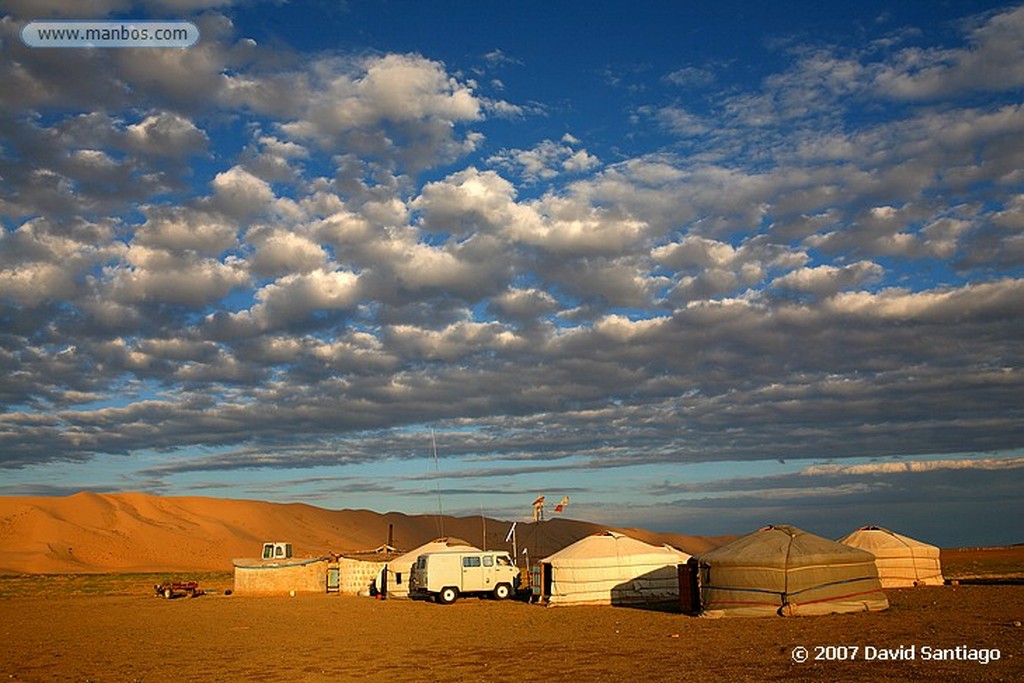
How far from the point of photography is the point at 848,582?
23719 millimetres

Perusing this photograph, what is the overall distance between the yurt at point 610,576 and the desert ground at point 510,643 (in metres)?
1.14

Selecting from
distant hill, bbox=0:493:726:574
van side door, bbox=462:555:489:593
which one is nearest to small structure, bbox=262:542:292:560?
van side door, bbox=462:555:489:593

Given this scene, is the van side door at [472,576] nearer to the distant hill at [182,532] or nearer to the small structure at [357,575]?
the small structure at [357,575]

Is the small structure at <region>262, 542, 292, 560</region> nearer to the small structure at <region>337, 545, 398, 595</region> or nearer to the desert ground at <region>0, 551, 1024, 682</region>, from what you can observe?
the small structure at <region>337, 545, 398, 595</region>

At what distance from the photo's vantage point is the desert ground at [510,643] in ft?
50.0

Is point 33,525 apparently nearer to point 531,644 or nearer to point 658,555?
point 658,555

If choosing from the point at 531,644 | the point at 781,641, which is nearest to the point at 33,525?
the point at 531,644

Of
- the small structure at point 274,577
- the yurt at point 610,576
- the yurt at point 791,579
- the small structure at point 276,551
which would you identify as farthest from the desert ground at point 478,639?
the small structure at point 276,551

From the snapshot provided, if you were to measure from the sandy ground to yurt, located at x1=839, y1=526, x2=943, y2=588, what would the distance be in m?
2.05

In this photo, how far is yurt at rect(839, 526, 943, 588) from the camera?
34.4 metres

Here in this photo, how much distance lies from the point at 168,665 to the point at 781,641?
12614 millimetres

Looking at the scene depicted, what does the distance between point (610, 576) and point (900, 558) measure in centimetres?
1211

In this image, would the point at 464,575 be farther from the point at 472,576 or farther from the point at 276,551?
the point at 276,551

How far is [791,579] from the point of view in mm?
23438
